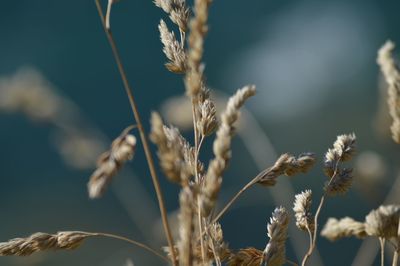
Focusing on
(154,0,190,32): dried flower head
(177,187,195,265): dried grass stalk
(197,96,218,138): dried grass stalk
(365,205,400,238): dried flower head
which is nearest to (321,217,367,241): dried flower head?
(365,205,400,238): dried flower head

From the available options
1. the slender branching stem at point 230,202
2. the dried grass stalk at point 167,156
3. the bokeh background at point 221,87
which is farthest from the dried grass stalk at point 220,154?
the bokeh background at point 221,87

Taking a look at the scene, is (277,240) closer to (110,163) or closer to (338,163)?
(338,163)

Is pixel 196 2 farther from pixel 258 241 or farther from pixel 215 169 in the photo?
pixel 258 241

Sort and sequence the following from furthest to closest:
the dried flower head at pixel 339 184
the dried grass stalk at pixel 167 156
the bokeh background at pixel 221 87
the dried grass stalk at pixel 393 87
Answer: the bokeh background at pixel 221 87, the dried flower head at pixel 339 184, the dried grass stalk at pixel 393 87, the dried grass stalk at pixel 167 156

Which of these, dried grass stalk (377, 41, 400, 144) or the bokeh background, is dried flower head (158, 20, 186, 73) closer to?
dried grass stalk (377, 41, 400, 144)

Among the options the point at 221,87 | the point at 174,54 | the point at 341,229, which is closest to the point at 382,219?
the point at 341,229

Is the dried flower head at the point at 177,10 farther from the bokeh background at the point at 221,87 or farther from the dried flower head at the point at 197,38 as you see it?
the bokeh background at the point at 221,87
